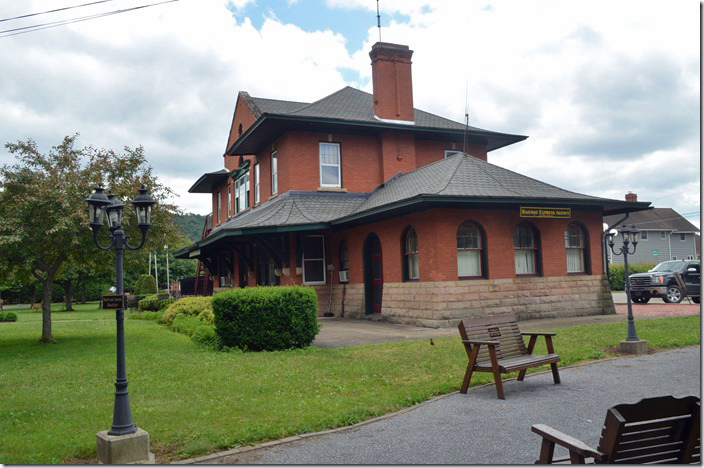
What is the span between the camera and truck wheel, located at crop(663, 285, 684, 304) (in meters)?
24.6

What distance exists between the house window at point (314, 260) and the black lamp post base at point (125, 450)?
16.5 metres

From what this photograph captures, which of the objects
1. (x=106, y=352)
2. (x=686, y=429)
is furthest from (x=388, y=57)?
(x=686, y=429)

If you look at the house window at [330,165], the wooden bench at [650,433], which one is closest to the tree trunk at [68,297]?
the house window at [330,165]

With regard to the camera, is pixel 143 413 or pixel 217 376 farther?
pixel 217 376

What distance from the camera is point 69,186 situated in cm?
1395

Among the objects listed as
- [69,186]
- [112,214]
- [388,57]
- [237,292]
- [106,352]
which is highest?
[388,57]

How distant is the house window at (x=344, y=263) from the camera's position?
21.7 metres

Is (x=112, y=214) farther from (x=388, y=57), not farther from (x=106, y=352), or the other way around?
(x=388, y=57)

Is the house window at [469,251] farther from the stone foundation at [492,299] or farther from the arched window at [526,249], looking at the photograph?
the arched window at [526,249]

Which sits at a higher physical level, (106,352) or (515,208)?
(515,208)

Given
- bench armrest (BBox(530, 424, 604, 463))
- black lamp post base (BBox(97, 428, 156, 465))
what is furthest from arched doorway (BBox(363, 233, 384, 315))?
bench armrest (BBox(530, 424, 604, 463))

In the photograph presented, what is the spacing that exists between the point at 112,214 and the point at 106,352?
7.83 meters

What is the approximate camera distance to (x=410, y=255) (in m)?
18.1

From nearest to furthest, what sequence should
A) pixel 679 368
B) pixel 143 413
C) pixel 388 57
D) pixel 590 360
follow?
pixel 143 413 < pixel 679 368 < pixel 590 360 < pixel 388 57
